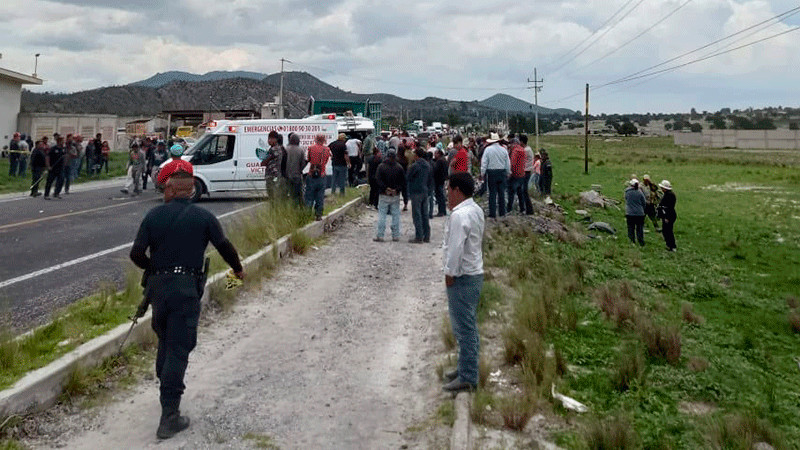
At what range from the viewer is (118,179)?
31.8 meters

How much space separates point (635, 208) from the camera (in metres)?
18.8

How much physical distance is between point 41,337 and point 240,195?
1606 centimetres

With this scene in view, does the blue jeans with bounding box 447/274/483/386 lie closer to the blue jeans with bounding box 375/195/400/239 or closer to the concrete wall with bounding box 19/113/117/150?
the blue jeans with bounding box 375/195/400/239

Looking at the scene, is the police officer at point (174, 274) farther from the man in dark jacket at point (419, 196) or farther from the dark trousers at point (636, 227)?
the dark trousers at point (636, 227)

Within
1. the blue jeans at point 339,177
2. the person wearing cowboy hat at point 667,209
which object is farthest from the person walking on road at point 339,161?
the person wearing cowboy hat at point 667,209

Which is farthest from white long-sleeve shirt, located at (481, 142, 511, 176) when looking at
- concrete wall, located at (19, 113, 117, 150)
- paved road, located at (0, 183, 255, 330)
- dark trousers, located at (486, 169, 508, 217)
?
concrete wall, located at (19, 113, 117, 150)

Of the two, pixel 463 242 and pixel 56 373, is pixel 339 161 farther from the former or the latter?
pixel 56 373

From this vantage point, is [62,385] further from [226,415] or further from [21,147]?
[21,147]

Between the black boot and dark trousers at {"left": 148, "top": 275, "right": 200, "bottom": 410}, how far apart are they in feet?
0.13

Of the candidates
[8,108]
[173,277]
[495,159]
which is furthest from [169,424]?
[8,108]

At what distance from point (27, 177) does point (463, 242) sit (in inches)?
1076

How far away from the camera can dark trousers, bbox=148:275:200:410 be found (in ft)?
17.4

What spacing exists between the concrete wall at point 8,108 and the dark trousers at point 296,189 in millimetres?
30127

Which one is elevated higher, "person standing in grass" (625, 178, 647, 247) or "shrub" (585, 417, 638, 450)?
"person standing in grass" (625, 178, 647, 247)
